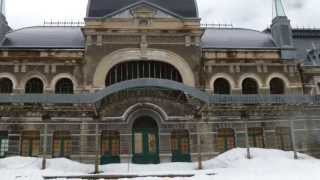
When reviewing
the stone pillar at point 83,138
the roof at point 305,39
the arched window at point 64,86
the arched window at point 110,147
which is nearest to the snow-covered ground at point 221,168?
the stone pillar at point 83,138

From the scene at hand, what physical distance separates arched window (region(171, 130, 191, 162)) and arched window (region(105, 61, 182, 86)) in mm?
3681

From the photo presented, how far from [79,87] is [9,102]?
14.5 feet

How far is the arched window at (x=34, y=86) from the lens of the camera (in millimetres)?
27266

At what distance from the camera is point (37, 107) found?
26.1 metres

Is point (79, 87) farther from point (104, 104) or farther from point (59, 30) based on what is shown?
point (59, 30)

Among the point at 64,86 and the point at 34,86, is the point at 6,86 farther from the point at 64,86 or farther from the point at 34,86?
the point at 64,86

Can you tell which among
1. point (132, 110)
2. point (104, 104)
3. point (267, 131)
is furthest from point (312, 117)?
point (104, 104)

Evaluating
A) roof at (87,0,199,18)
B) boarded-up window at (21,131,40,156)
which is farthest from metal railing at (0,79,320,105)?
roof at (87,0,199,18)

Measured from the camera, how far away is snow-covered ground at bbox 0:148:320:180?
16.6 m

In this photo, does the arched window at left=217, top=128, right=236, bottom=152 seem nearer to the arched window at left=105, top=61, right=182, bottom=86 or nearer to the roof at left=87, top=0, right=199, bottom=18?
the arched window at left=105, top=61, right=182, bottom=86

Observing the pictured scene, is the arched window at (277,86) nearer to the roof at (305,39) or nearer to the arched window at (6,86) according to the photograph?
the roof at (305,39)

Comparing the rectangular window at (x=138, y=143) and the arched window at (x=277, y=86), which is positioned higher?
the arched window at (x=277, y=86)

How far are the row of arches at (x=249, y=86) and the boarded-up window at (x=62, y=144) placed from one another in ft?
33.8

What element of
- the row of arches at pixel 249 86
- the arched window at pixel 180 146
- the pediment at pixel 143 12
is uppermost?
the pediment at pixel 143 12
